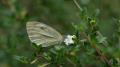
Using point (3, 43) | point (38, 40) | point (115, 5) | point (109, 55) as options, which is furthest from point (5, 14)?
point (109, 55)

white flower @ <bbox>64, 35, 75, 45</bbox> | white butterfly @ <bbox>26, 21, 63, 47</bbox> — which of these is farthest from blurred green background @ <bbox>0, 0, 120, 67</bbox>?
white flower @ <bbox>64, 35, 75, 45</bbox>

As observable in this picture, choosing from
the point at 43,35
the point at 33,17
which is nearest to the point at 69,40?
the point at 43,35

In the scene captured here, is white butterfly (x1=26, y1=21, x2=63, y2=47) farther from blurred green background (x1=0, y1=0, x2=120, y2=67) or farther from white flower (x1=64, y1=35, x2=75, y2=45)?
blurred green background (x1=0, y1=0, x2=120, y2=67)

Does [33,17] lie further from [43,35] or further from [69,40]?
[69,40]

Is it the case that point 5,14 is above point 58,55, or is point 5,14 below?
above

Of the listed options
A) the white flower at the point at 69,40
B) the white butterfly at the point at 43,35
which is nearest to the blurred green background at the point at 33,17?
the white butterfly at the point at 43,35

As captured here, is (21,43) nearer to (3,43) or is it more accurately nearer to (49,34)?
(3,43)
